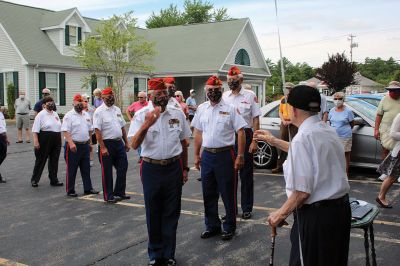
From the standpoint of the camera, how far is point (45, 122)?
28.7ft

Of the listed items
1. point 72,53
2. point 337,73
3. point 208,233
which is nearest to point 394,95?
point 208,233

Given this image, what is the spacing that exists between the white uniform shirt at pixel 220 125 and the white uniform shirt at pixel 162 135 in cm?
77

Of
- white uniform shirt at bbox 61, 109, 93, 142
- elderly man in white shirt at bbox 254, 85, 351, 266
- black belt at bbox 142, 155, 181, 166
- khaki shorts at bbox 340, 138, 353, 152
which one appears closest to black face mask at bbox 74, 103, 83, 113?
white uniform shirt at bbox 61, 109, 93, 142

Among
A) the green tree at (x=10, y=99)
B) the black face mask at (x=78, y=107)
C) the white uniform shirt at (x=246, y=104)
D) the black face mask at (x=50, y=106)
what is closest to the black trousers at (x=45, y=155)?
the black face mask at (x=50, y=106)

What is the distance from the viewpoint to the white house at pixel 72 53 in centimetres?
2409

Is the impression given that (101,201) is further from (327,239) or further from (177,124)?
(327,239)

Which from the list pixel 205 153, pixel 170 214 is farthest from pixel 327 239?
pixel 205 153

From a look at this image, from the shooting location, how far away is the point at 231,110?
5539 millimetres

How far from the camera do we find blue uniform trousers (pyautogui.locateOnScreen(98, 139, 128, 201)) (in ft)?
23.9

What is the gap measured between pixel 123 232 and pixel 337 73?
32502 millimetres

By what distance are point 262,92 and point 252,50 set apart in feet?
10.7

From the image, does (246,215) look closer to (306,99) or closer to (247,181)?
(247,181)

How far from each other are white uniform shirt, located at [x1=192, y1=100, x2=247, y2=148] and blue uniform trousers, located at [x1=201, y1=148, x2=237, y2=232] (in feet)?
0.42

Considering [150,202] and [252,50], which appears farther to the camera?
[252,50]
